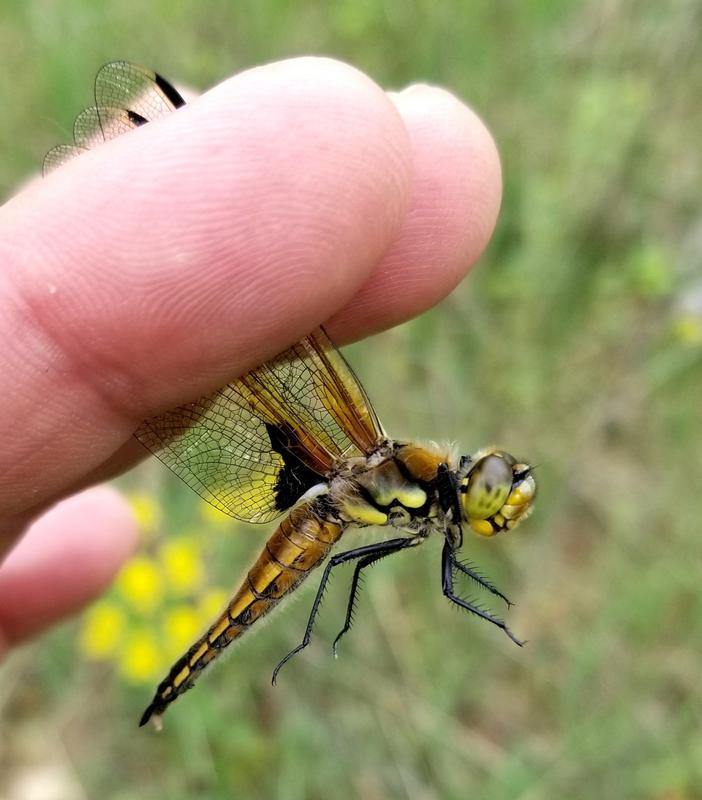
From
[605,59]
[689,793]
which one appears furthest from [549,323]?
[689,793]

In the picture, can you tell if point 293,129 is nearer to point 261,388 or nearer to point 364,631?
point 261,388

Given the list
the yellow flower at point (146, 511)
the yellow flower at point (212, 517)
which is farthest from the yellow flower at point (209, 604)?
the yellow flower at point (146, 511)

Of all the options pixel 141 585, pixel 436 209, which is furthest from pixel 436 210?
pixel 141 585

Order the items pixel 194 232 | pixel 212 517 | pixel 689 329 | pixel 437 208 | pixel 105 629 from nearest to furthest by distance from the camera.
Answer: pixel 194 232, pixel 437 208, pixel 105 629, pixel 212 517, pixel 689 329

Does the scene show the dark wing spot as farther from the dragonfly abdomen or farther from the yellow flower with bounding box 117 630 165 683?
the yellow flower with bounding box 117 630 165 683

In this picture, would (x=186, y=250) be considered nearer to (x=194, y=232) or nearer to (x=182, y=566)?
(x=194, y=232)

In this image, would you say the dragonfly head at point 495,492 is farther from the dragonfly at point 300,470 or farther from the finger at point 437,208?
the finger at point 437,208

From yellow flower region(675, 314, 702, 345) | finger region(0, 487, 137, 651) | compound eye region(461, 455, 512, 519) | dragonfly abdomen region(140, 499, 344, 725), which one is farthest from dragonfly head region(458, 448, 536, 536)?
yellow flower region(675, 314, 702, 345)
